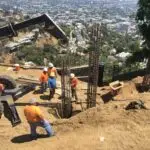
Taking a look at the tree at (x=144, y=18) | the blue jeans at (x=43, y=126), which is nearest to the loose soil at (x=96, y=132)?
the blue jeans at (x=43, y=126)

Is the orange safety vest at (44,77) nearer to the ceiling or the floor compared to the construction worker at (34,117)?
nearer to the floor

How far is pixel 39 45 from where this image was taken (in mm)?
51000

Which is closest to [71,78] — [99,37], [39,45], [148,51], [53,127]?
[99,37]

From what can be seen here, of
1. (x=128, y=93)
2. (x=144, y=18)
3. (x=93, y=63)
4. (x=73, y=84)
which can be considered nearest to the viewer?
(x=93, y=63)

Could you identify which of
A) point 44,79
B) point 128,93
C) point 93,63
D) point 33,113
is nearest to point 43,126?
point 33,113

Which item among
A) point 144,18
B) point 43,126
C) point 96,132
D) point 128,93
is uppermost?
point 43,126

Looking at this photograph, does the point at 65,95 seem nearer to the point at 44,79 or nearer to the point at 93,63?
the point at 44,79

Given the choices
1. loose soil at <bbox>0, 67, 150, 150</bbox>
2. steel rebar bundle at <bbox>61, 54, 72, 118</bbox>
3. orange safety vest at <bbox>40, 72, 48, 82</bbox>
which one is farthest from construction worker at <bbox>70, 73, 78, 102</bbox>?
loose soil at <bbox>0, 67, 150, 150</bbox>

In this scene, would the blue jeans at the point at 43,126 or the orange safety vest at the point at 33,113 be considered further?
the blue jeans at the point at 43,126

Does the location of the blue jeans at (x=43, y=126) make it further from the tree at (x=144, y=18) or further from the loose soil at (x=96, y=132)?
the tree at (x=144, y=18)

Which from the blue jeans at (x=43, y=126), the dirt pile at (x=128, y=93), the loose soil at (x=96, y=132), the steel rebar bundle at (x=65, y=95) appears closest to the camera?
the loose soil at (x=96, y=132)

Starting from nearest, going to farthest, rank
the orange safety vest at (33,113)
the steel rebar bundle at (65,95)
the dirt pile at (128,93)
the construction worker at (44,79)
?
the orange safety vest at (33,113) → the steel rebar bundle at (65,95) → the dirt pile at (128,93) → the construction worker at (44,79)

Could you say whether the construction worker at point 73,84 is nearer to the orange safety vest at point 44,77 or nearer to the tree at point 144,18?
the orange safety vest at point 44,77

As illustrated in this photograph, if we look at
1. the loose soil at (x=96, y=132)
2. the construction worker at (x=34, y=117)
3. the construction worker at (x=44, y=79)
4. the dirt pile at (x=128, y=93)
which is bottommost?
the dirt pile at (x=128, y=93)
